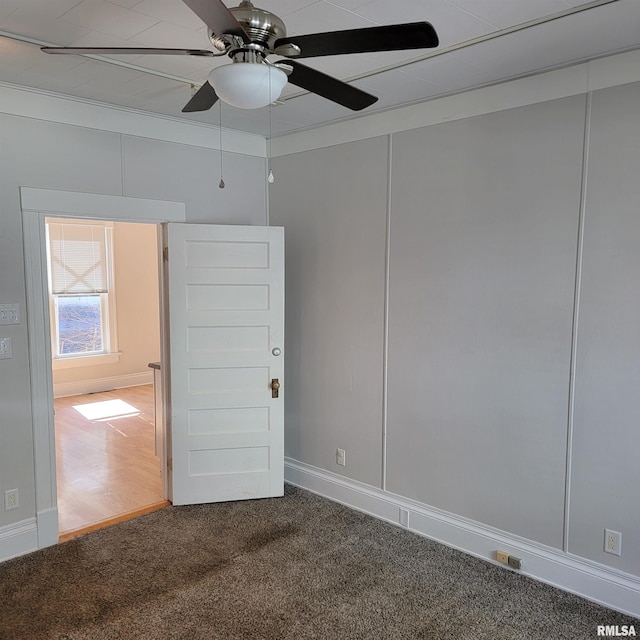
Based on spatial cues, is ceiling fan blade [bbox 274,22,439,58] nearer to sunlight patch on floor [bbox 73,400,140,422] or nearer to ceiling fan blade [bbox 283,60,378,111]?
ceiling fan blade [bbox 283,60,378,111]

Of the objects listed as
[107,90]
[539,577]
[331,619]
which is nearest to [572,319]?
[539,577]

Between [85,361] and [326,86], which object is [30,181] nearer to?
[326,86]

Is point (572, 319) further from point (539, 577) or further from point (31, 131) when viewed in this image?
point (31, 131)

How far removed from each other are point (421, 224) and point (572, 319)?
1054 millimetres

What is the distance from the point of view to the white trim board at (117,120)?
2.94m

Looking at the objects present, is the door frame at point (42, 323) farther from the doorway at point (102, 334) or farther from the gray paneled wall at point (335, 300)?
the doorway at point (102, 334)

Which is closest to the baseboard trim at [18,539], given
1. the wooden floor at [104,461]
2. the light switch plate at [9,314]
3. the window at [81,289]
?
the wooden floor at [104,461]

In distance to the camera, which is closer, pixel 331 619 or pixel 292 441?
pixel 331 619

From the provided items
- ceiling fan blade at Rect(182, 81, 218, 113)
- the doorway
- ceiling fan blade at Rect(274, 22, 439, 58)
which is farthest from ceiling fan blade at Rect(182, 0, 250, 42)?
the doorway

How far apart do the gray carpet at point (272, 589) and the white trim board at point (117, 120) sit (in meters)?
2.56

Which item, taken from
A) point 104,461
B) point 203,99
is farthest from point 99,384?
point 203,99

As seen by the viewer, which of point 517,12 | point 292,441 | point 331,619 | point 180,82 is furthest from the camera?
point 292,441

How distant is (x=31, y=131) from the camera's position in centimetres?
300

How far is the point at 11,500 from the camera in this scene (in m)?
3.02
